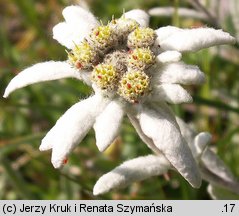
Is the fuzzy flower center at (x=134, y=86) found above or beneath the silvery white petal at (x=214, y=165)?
above

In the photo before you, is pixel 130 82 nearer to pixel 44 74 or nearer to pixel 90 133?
pixel 44 74

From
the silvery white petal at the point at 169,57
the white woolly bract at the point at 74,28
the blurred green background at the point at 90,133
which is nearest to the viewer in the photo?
the silvery white petal at the point at 169,57

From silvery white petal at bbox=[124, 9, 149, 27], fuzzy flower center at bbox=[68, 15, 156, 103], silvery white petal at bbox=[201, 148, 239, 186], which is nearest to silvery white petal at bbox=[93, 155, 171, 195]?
silvery white petal at bbox=[201, 148, 239, 186]

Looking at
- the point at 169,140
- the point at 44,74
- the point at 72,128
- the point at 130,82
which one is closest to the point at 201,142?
the point at 169,140

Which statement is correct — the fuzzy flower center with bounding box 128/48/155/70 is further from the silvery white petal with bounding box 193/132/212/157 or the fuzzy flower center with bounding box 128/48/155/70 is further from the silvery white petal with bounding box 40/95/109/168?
the silvery white petal with bounding box 193/132/212/157

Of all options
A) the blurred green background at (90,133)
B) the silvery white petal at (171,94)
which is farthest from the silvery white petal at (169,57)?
the blurred green background at (90,133)

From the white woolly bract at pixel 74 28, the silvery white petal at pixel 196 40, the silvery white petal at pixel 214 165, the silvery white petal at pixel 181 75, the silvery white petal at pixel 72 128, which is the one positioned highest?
the white woolly bract at pixel 74 28

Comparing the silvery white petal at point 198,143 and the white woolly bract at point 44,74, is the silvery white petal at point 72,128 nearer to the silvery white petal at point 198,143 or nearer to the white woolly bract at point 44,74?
the white woolly bract at point 44,74
